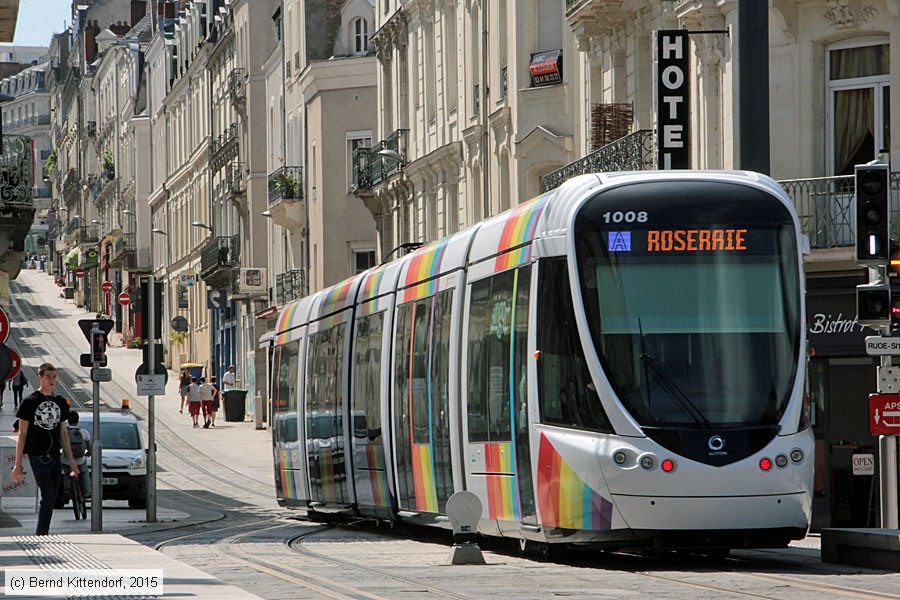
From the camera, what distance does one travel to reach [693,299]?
635 inches

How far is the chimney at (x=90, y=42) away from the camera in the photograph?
14025 cm

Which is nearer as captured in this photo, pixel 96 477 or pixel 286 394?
pixel 96 477

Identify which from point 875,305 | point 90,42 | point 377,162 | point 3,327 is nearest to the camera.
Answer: point 875,305

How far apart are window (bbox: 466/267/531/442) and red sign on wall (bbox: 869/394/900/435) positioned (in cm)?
363

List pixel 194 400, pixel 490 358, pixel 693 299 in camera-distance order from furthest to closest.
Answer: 1. pixel 194 400
2. pixel 490 358
3. pixel 693 299

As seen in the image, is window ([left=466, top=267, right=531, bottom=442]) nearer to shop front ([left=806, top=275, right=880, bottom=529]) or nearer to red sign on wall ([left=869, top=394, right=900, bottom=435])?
red sign on wall ([left=869, top=394, right=900, bottom=435])

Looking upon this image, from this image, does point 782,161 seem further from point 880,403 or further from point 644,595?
point 644,595

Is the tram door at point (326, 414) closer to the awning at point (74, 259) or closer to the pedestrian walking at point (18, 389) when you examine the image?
the pedestrian walking at point (18, 389)

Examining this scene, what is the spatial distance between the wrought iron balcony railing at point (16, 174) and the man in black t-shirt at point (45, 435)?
15582 millimetres

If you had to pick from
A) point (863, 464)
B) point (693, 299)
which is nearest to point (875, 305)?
point (693, 299)

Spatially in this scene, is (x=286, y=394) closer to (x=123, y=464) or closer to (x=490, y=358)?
(x=123, y=464)

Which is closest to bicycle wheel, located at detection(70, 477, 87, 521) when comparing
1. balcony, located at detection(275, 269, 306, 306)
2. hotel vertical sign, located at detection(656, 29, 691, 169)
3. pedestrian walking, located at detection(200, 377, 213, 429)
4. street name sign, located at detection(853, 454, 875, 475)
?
hotel vertical sign, located at detection(656, 29, 691, 169)

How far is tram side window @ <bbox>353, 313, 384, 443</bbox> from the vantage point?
23.5 m

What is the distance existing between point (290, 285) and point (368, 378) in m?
41.9
